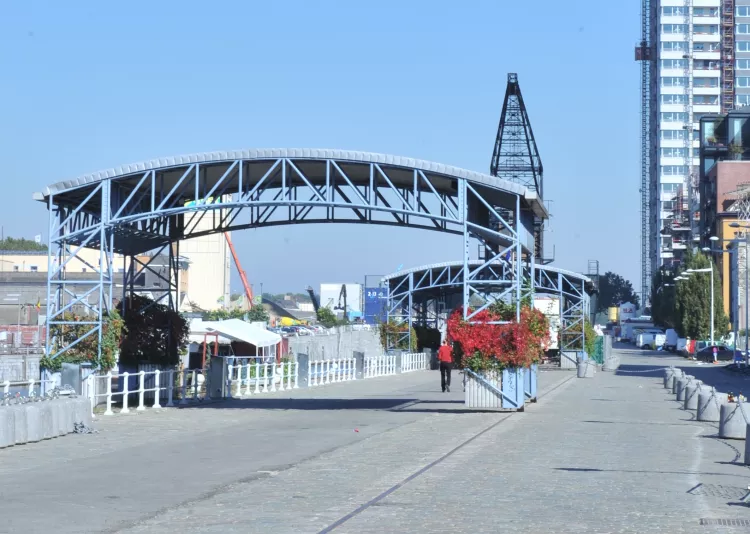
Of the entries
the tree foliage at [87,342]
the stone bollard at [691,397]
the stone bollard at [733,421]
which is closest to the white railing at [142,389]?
the tree foliage at [87,342]

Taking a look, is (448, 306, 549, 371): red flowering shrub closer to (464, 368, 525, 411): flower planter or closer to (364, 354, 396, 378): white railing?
(464, 368, 525, 411): flower planter

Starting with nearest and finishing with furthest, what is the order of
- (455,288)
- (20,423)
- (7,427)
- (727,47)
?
(7,427) → (20,423) → (455,288) → (727,47)

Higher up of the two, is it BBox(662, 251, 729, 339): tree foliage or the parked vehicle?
BBox(662, 251, 729, 339): tree foliage

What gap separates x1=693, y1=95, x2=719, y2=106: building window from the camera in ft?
534

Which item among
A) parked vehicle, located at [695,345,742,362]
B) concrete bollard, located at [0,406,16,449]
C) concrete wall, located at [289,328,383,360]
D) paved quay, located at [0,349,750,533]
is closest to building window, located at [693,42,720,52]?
parked vehicle, located at [695,345,742,362]

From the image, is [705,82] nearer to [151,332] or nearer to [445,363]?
[445,363]

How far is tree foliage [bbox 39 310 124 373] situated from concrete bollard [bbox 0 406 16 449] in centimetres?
852

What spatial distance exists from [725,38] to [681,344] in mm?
71253

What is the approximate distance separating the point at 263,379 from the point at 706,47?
454ft

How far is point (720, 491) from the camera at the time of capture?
1334 cm

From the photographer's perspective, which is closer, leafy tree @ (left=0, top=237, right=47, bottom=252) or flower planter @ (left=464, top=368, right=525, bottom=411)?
flower planter @ (left=464, top=368, right=525, bottom=411)

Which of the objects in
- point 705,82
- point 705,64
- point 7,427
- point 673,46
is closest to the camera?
point 7,427

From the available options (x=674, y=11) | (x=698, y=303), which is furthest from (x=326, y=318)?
(x=674, y=11)

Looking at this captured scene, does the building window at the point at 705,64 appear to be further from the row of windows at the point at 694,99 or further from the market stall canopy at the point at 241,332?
the market stall canopy at the point at 241,332
